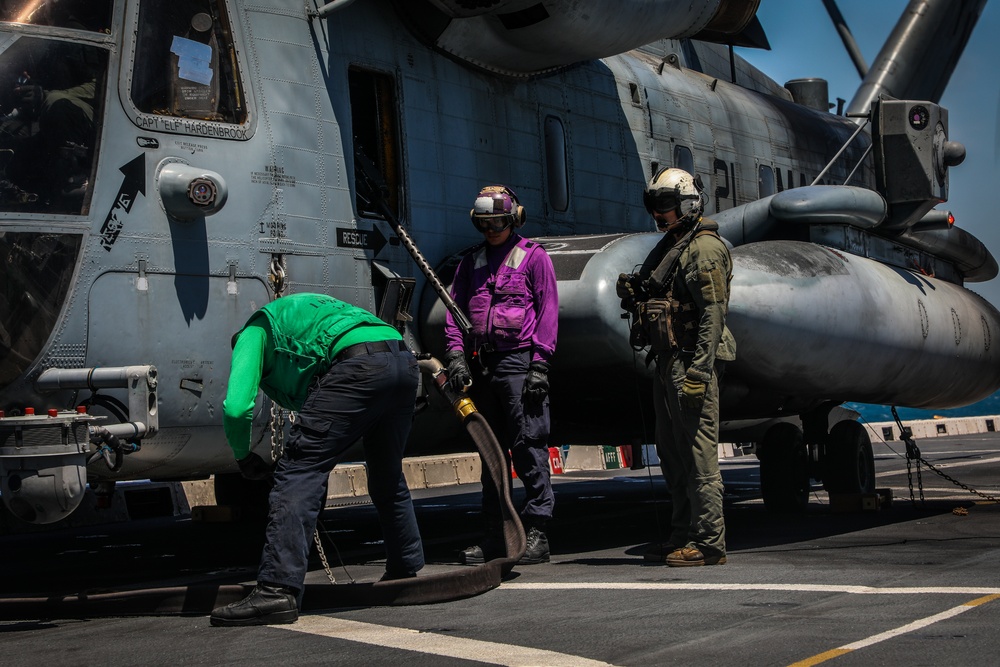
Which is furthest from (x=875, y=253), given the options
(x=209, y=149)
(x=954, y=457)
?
(x=954, y=457)

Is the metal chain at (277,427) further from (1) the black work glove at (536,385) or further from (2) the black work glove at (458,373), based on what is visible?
(1) the black work glove at (536,385)

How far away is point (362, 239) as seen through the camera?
24.4 feet

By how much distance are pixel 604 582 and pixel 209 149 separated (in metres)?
3.21

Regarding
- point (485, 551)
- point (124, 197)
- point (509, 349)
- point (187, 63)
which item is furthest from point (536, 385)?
point (187, 63)

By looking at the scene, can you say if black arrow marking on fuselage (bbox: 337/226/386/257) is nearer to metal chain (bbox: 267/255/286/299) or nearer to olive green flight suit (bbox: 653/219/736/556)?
metal chain (bbox: 267/255/286/299)

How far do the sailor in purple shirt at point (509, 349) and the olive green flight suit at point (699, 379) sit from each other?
2.38ft

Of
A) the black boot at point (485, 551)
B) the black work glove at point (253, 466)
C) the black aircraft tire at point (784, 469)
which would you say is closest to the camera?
the black work glove at point (253, 466)

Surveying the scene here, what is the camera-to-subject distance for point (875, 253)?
941 cm

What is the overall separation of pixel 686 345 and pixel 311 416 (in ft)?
7.76

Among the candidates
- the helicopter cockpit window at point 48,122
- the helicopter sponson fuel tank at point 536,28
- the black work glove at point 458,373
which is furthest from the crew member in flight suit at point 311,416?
the helicopter sponson fuel tank at point 536,28

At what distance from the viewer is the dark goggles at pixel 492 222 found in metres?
7.27

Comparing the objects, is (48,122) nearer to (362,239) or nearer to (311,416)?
(362,239)

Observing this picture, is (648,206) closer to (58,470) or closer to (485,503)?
(485,503)

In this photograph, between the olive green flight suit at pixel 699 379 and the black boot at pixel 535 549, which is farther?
the black boot at pixel 535 549
